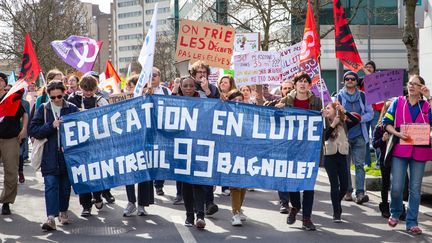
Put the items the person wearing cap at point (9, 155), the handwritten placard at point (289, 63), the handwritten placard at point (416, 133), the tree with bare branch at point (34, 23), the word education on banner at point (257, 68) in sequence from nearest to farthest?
the handwritten placard at point (416, 133), the person wearing cap at point (9, 155), the word education on banner at point (257, 68), the handwritten placard at point (289, 63), the tree with bare branch at point (34, 23)

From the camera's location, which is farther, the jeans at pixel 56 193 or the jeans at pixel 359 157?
the jeans at pixel 359 157

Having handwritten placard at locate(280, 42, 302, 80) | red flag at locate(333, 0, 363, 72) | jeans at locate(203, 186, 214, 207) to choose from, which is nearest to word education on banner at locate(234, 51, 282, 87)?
handwritten placard at locate(280, 42, 302, 80)

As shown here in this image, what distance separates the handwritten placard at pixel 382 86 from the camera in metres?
10.2

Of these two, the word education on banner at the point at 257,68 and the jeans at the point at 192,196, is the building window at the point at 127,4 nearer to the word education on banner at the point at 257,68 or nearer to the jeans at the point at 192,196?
the word education on banner at the point at 257,68

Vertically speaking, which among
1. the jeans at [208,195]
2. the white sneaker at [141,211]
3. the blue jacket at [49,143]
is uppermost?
the blue jacket at [49,143]

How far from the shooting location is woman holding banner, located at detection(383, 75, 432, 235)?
8.35 m

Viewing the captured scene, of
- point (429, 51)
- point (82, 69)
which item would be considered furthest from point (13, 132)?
point (429, 51)

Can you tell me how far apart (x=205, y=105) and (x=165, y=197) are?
3221mm

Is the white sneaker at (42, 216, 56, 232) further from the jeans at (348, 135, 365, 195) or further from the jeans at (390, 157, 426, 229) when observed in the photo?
the jeans at (348, 135, 365, 195)

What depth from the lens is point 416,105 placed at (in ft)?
27.7

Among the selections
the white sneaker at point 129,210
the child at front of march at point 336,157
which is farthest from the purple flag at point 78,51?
the child at front of march at point 336,157

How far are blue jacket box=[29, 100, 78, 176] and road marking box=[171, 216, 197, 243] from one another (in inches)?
57.4

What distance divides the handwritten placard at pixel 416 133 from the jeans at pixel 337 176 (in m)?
1.05

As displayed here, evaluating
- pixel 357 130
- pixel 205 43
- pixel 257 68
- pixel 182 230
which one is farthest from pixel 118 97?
pixel 257 68
